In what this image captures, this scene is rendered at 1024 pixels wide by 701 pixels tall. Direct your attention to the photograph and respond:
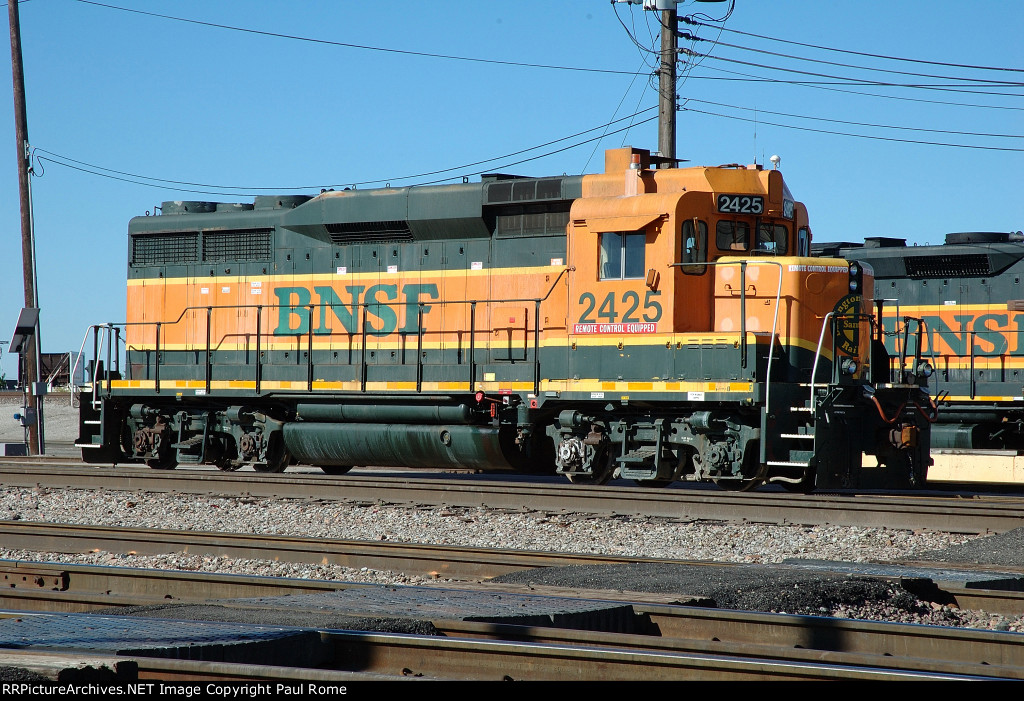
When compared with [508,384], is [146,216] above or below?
above

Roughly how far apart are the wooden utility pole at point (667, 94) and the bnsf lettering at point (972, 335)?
442 centimetres

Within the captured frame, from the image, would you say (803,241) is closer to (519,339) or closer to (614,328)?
(614,328)

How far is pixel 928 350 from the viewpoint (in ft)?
58.1

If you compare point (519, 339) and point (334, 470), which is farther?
point (334, 470)

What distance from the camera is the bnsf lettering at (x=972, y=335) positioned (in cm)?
1686

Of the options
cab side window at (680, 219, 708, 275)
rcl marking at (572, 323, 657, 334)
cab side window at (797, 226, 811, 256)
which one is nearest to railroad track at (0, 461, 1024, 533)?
rcl marking at (572, 323, 657, 334)

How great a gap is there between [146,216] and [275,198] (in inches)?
87.9

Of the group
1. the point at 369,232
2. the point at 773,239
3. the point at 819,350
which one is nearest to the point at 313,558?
the point at 819,350

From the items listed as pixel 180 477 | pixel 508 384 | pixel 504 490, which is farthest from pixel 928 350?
pixel 180 477

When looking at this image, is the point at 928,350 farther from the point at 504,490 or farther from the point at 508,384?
the point at 504,490

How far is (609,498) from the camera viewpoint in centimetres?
1050

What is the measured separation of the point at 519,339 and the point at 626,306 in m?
1.55

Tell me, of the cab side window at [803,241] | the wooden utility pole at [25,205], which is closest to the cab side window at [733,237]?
the cab side window at [803,241]

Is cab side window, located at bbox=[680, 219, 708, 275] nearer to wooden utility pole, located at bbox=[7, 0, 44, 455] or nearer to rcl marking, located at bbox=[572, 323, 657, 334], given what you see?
rcl marking, located at bbox=[572, 323, 657, 334]
